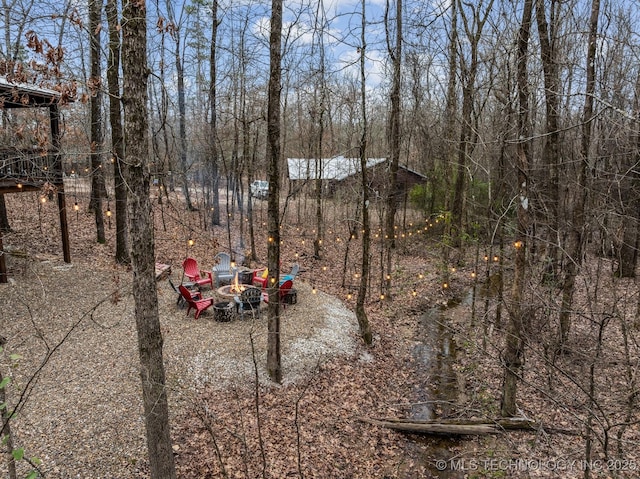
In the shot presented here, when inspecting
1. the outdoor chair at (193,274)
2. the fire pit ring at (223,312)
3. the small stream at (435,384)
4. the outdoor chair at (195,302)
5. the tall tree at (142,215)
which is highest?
the tall tree at (142,215)

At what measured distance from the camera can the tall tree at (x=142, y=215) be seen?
4.09 meters

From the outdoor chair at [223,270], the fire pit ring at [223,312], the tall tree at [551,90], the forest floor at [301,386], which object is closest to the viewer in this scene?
the forest floor at [301,386]

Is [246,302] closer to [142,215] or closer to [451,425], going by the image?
[451,425]

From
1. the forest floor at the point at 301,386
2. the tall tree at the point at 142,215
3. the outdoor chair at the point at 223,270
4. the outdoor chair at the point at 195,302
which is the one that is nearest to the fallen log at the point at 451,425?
the forest floor at the point at 301,386

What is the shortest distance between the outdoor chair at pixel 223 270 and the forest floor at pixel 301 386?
1577 mm

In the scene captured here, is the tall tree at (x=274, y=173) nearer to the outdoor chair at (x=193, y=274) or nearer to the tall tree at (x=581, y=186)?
the outdoor chair at (x=193, y=274)

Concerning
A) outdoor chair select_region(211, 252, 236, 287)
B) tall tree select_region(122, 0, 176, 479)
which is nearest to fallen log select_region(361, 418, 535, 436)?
tall tree select_region(122, 0, 176, 479)

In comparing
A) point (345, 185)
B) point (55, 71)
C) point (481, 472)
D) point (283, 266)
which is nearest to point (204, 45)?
point (345, 185)

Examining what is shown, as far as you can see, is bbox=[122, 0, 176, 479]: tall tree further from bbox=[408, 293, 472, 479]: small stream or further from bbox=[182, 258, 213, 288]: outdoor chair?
bbox=[182, 258, 213, 288]: outdoor chair

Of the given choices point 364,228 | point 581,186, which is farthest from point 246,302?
point 581,186

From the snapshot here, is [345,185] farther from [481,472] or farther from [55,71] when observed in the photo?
[55,71]

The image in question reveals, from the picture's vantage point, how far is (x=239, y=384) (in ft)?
25.3

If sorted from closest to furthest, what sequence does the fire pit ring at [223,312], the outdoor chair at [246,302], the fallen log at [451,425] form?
1. the fallen log at [451,425]
2. the fire pit ring at [223,312]
3. the outdoor chair at [246,302]

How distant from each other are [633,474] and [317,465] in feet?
14.3
